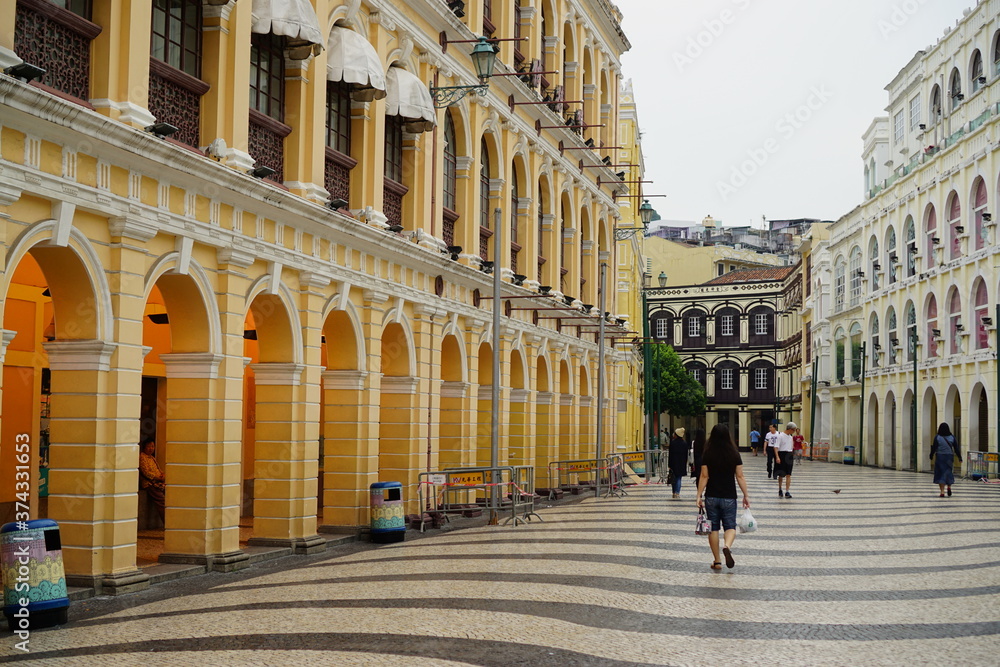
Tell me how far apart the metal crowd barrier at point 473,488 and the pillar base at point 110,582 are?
780cm

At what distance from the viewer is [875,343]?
58.5 m

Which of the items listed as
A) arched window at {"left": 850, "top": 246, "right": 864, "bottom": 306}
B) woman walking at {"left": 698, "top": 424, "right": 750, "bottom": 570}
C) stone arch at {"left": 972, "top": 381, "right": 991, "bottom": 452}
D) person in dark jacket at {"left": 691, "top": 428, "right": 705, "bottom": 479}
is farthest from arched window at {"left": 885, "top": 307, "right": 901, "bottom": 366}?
woman walking at {"left": 698, "top": 424, "right": 750, "bottom": 570}

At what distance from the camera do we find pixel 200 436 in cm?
1527

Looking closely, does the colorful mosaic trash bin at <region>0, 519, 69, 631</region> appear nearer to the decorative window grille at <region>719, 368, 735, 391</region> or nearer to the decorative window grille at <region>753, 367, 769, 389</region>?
the decorative window grille at <region>753, 367, 769, 389</region>

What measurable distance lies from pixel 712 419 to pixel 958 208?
55067 millimetres

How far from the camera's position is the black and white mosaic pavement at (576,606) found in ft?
30.2

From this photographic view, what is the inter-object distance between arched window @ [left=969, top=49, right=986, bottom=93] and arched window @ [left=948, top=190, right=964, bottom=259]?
4239 millimetres

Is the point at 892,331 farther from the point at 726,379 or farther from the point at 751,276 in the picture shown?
the point at 751,276

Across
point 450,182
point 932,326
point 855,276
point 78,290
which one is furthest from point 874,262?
point 78,290

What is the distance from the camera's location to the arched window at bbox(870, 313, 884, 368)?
187 ft

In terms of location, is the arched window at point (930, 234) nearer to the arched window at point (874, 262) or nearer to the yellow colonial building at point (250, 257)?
the arched window at point (874, 262)

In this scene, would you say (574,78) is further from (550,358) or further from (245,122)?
(245,122)

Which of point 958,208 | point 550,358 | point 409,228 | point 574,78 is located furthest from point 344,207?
point 958,208

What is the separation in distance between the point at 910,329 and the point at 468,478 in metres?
35.5
